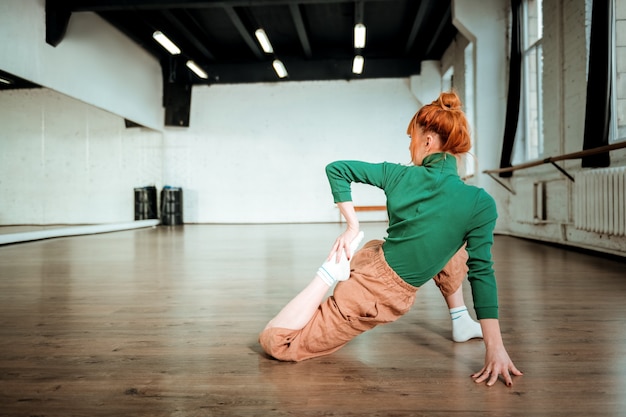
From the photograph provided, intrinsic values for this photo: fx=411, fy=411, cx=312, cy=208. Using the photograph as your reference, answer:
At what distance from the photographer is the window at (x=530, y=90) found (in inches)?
232

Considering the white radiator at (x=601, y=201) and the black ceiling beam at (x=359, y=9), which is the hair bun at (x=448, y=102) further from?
the black ceiling beam at (x=359, y=9)

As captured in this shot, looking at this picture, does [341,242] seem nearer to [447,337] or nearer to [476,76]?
[447,337]

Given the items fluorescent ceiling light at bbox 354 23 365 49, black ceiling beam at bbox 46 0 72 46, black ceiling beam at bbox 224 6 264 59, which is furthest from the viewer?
black ceiling beam at bbox 224 6 264 59

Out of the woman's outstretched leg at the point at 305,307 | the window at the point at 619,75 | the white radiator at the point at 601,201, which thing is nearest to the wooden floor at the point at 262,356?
the woman's outstretched leg at the point at 305,307

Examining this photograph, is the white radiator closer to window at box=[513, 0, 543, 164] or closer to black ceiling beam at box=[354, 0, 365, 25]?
window at box=[513, 0, 543, 164]

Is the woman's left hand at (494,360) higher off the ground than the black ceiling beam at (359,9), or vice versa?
the black ceiling beam at (359,9)

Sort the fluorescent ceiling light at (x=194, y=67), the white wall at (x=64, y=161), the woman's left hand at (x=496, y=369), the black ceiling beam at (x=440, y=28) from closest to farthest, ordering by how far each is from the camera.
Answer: the woman's left hand at (x=496, y=369) < the white wall at (x=64, y=161) < the black ceiling beam at (x=440, y=28) < the fluorescent ceiling light at (x=194, y=67)

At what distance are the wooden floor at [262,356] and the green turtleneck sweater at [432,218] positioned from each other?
0.27 metres

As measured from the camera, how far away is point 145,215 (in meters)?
9.77

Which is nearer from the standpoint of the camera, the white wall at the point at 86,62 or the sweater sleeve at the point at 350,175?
the sweater sleeve at the point at 350,175

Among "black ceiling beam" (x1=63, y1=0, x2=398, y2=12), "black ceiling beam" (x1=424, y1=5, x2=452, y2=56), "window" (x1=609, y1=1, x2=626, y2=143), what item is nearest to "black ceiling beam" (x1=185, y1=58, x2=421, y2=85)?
"black ceiling beam" (x1=424, y1=5, x2=452, y2=56)

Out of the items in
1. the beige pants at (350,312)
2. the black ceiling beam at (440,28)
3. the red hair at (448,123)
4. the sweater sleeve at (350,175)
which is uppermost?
the black ceiling beam at (440,28)

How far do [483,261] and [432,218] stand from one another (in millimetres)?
187

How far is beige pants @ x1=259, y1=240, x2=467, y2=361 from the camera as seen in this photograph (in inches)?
50.7
